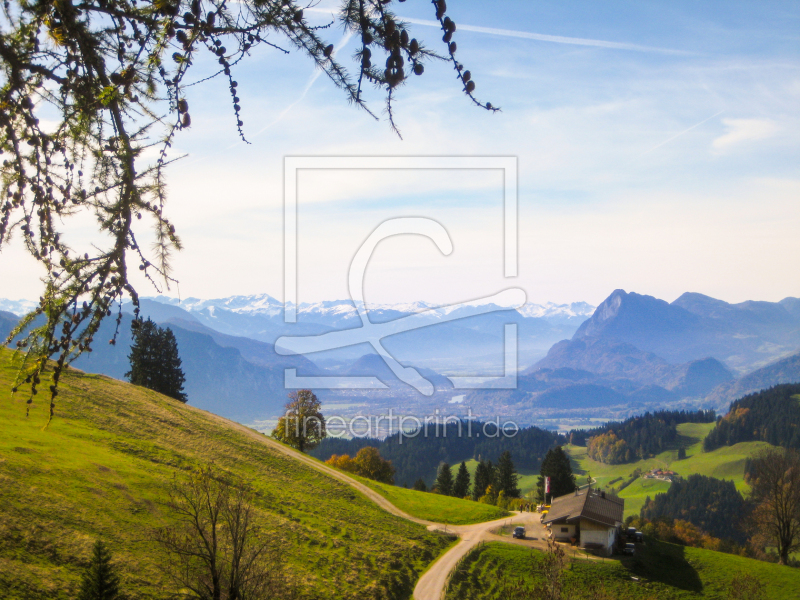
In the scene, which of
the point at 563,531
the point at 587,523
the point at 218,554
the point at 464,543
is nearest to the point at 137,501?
the point at 218,554

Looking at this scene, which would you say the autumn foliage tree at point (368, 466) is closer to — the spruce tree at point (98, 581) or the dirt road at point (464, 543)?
the dirt road at point (464, 543)

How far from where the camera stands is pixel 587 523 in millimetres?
46156

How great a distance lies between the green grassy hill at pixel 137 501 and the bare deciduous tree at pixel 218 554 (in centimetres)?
131

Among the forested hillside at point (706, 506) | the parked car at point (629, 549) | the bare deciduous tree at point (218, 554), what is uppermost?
the bare deciduous tree at point (218, 554)

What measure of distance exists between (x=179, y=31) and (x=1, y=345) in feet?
10.1

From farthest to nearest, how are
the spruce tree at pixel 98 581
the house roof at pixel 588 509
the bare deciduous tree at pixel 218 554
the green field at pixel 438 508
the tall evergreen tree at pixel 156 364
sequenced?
the tall evergreen tree at pixel 156 364 < the green field at pixel 438 508 < the house roof at pixel 588 509 < the bare deciduous tree at pixel 218 554 < the spruce tree at pixel 98 581

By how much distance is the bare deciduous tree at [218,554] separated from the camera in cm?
2197

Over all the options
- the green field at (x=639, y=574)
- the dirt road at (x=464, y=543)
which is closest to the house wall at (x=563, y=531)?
the dirt road at (x=464, y=543)

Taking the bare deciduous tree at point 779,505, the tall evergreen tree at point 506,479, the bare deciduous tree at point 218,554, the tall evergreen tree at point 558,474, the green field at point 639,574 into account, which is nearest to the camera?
the bare deciduous tree at point 218,554

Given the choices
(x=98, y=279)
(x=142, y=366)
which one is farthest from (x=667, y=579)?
(x=142, y=366)

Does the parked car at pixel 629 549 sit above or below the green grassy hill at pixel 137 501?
below

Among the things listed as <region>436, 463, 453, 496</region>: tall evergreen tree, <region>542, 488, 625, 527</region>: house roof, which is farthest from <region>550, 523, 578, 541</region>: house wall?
<region>436, 463, 453, 496</region>: tall evergreen tree

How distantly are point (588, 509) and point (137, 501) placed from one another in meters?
35.6

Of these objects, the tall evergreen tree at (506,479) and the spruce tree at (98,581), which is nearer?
the spruce tree at (98,581)
